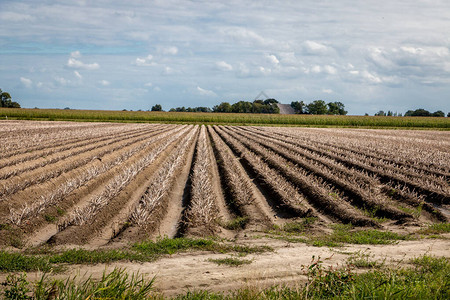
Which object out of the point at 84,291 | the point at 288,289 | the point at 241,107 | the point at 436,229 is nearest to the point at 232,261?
the point at 288,289

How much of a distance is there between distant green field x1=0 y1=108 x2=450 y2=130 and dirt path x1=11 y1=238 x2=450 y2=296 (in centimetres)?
5545

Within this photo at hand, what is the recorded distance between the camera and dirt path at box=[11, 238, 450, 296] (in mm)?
5070

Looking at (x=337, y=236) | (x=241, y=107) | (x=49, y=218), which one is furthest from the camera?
(x=241, y=107)

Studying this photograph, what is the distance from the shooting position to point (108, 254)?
593 centimetres

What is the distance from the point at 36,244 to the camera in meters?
6.84

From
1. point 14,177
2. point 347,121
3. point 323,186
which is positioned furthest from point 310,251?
point 347,121

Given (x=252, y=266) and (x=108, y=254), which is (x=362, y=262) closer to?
(x=252, y=266)

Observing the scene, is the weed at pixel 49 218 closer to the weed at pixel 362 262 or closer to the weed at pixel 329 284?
the weed at pixel 329 284

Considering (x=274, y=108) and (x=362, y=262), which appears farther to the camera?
(x=274, y=108)

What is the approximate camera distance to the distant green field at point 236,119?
2336 inches

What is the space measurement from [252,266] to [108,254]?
7.35ft

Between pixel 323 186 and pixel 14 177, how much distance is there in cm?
928

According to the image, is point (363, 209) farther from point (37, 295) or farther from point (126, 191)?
point (37, 295)

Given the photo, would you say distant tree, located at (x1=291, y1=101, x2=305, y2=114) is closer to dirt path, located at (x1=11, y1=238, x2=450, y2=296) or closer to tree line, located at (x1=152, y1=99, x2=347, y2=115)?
tree line, located at (x1=152, y1=99, x2=347, y2=115)
